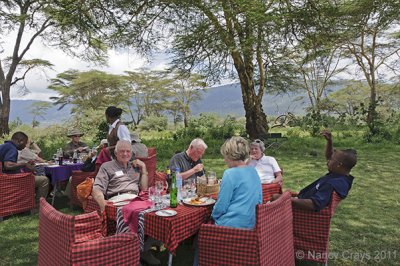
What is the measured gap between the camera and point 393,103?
3659 cm

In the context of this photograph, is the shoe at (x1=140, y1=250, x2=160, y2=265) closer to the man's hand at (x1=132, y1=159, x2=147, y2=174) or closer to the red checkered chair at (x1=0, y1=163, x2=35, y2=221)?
the man's hand at (x1=132, y1=159, x2=147, y2=174)

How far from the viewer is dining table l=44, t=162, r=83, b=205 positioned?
5.32 meters

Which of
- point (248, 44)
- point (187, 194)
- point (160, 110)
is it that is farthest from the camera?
point (160, 110)

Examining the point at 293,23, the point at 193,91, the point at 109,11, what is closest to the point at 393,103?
the point at 193,91

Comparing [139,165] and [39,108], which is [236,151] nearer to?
[139,165]

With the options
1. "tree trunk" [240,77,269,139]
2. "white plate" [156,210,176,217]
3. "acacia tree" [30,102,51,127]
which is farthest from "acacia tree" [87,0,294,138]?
"acacia tree" [30,102,51,127]

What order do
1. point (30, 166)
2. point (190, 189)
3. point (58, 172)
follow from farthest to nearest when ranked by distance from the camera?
point (58, 172) → point (30, 166) → point (190, 189)

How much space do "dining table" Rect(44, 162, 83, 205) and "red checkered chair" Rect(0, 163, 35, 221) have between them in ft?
1.59

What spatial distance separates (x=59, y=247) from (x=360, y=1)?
14508 mm

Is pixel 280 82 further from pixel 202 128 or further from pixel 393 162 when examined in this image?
pixel 393 162

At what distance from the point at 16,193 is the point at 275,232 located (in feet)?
12.3

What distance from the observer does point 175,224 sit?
2.40m

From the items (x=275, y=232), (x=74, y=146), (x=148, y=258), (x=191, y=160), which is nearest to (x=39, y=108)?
(x=74, y=146)

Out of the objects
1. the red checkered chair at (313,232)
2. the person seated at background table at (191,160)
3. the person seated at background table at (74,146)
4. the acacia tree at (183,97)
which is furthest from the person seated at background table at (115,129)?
the acacia tree at (183,97)
